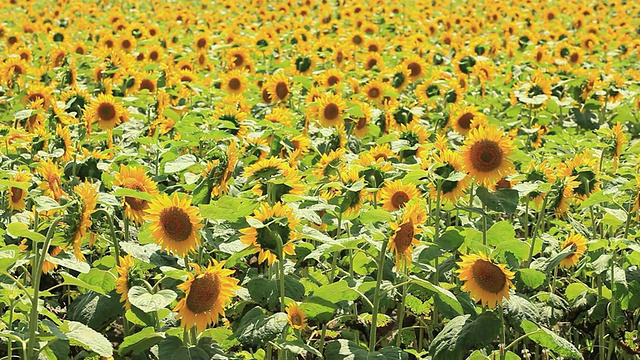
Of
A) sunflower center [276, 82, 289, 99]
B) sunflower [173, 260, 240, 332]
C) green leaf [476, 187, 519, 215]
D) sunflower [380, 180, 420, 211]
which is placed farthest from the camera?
sunflower center [276, 82, 289, 99]

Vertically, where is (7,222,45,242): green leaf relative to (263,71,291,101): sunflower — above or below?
above

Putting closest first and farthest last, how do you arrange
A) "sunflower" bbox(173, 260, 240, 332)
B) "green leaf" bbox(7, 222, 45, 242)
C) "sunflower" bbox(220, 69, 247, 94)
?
"green leaf" bbox(7, 222, 45, 242), "sunflower" bbox(173, 260, 240, 332), "sunflower" bbox(220, 69, 247, 94)

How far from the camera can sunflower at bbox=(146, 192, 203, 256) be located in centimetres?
246

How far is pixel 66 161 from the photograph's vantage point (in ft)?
12.3

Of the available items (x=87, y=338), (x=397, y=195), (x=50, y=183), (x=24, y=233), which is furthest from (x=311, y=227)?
(x=24, y=233)

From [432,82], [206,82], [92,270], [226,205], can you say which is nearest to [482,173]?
[226,205]

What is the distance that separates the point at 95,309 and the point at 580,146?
2677mm

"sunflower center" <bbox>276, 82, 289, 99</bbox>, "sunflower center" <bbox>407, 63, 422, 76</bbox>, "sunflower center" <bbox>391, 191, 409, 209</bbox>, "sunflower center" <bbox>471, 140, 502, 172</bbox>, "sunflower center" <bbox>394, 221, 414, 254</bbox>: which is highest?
"sunflower center" <bbox>394, 221, 414, 254</bbox>

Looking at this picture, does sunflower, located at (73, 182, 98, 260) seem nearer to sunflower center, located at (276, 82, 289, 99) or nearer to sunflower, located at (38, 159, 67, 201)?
sunflower, located at (38, 159, 67, 201)

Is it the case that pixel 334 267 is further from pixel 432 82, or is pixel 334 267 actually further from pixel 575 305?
pixel 432 82

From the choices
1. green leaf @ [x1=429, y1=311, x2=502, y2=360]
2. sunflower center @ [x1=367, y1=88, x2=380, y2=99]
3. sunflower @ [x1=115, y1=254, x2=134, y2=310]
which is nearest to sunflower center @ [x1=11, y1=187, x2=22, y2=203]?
sunflower @ [x1=115, y1=254, x2=134, y2=310]

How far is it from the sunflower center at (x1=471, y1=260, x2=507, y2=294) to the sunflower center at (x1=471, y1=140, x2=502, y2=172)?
0.45 m

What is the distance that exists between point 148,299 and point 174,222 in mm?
250

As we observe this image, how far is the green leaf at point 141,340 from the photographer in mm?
2414
